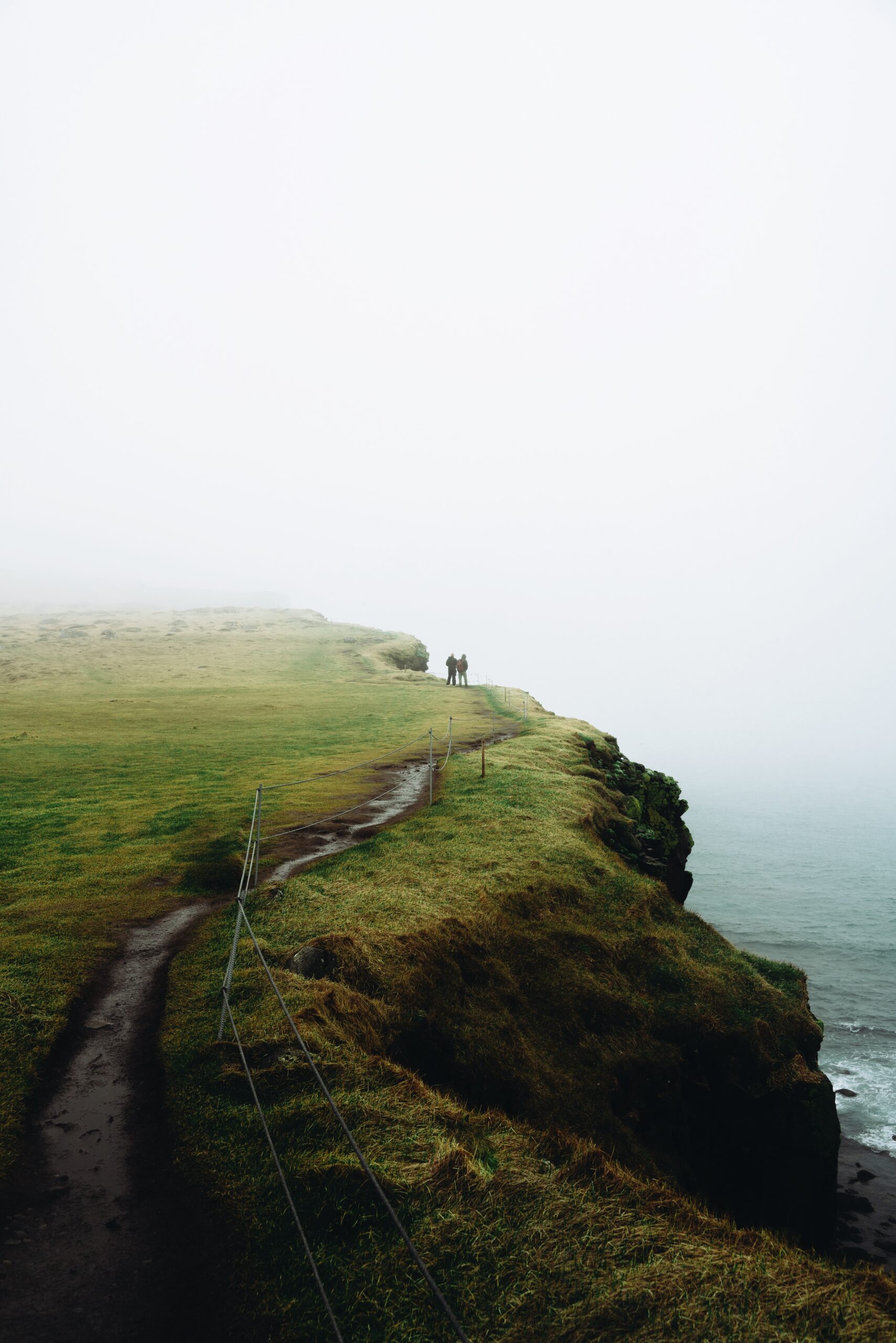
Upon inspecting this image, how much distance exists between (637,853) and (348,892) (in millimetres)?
12728

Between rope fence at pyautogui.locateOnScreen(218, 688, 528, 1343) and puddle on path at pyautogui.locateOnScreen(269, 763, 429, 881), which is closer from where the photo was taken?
rope fence at pyautogui.locateOnScreen(218, 688, 528, 1343)

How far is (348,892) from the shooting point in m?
14.0

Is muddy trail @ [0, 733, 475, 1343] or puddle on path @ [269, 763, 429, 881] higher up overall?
puddle on path @ [269, 763, 429, 881]

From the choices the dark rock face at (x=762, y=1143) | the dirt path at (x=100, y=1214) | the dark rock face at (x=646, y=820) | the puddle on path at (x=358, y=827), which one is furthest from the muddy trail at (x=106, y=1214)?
the dark rock face at (x=646, y=820)

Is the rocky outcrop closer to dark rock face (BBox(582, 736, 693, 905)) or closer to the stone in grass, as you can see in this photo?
dark rock face (BBox(582, 736, 693, 905))

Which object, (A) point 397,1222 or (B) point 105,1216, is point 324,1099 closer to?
(B) point 105,1216

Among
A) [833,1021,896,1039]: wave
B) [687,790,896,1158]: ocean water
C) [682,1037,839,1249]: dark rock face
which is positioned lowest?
[687,790,896,1158]: ocean water

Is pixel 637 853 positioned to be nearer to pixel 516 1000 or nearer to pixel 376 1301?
pixel 516 1000

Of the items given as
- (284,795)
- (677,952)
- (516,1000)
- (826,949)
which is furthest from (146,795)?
(826,949)

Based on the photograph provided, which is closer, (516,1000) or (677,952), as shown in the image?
(516,1000)

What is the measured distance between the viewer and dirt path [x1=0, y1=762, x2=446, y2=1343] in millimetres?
5066

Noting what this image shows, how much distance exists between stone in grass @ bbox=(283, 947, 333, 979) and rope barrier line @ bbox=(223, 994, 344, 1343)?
1.75 m

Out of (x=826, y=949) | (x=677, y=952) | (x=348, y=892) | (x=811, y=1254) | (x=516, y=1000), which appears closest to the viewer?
(x=811, y=1254)

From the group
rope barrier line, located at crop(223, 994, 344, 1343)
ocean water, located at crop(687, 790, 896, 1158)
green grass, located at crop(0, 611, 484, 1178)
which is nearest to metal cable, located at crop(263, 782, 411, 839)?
green grass, located at crop(0, 611, 484, 1178)
